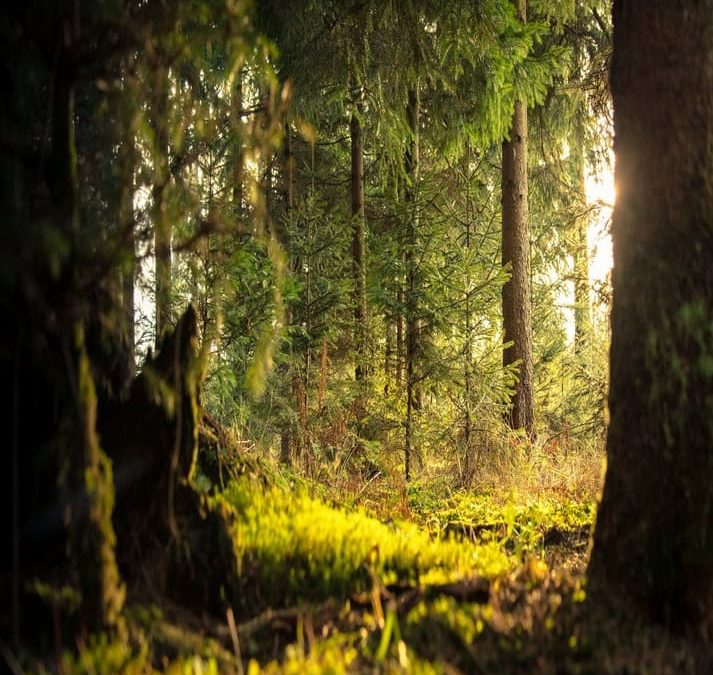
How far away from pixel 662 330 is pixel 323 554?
1.93 meters

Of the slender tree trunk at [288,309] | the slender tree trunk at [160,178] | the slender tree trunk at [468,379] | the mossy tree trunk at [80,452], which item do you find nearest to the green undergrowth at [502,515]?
the slender tree trunk at [468,379]

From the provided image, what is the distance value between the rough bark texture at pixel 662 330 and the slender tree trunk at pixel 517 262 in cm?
688

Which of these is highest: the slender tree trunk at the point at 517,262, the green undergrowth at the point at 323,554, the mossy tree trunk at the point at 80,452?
the slender tree trunk at the point at 517,262

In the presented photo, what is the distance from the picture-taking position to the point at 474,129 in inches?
337

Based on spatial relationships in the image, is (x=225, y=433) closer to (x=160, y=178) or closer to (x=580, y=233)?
(x=160, y=178)

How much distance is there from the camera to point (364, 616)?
104 inches

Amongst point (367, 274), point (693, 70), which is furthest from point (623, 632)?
point (367, 274)

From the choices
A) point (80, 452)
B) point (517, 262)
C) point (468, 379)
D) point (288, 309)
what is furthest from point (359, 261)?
point (80, 452)

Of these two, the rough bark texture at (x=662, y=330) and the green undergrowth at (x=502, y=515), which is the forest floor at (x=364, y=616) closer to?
the rough bark texture at (x=662, y=330)

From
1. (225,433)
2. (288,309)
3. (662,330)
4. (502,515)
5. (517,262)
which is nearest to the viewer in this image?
(662,330)

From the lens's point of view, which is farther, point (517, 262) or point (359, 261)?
point (359, 261)

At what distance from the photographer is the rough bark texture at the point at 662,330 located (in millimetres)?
2992

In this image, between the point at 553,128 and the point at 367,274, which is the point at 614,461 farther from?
the point at 553,128

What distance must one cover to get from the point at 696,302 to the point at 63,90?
2.85m
